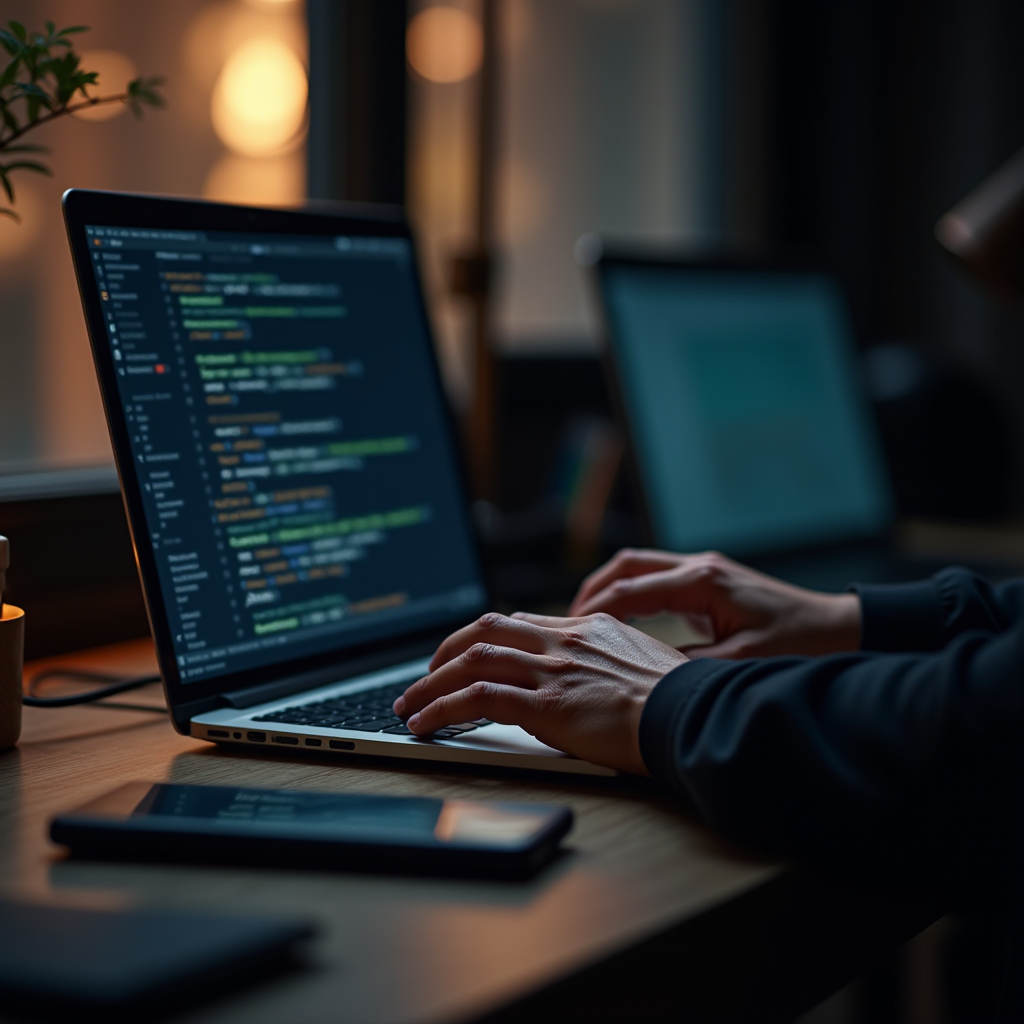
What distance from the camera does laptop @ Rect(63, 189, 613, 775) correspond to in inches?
33.6

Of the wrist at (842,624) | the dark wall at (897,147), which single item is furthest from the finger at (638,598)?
the dark wall at (897,147)

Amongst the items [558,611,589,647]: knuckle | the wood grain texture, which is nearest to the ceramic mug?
the wood grain texture

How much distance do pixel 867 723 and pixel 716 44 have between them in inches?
88.8

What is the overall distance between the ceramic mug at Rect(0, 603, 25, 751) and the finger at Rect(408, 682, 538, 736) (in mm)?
274

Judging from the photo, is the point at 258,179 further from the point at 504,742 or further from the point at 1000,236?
the point at 504,742

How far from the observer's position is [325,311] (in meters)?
1.04

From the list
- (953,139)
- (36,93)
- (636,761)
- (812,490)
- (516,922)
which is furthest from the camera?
(953,139)

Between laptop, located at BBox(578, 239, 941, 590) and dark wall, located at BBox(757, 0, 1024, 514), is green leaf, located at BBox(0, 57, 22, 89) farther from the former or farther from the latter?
dark wall, located at BBox(757, 0, 1024, 514)

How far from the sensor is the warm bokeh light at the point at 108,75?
1354mm

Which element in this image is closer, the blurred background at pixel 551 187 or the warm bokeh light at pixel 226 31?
the blurred background at pixel 551 187

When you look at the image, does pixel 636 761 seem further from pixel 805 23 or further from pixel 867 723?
pixel 805 23

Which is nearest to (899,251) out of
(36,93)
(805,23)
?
(805,23)

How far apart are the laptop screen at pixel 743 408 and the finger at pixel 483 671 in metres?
0.69

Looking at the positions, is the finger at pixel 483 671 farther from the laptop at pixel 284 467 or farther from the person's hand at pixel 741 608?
the person's hand at pixel 741 608
